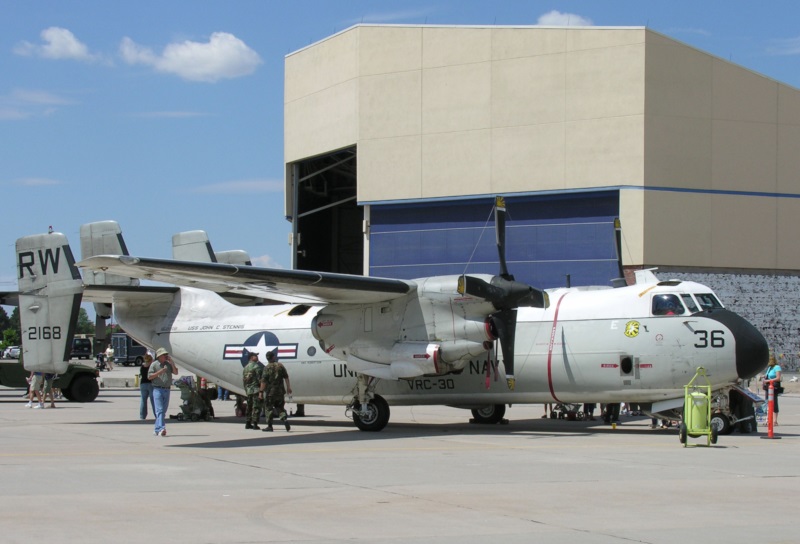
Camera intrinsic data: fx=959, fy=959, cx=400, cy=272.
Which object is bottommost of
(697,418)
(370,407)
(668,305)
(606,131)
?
(370,407)

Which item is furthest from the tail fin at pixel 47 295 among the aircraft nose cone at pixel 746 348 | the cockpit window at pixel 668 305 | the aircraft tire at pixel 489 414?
the aircraft nose cone at pixel 746 348

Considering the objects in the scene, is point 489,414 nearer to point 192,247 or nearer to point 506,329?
point 506,329

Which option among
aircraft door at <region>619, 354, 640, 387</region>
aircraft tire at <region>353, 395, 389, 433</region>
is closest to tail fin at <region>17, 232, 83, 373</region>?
aircraft tire at <region>353, 395, 389, 433</region>

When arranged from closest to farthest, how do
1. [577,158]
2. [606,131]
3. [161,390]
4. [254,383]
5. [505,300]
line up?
1. [161,390]
2. [505,300]
3. [254,383]
4. [606,131]
5. [577,158]

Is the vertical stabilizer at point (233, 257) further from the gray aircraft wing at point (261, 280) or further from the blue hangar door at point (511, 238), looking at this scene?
A: the blue hangar door at point (511, 238)

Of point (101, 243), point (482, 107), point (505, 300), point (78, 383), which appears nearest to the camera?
point (505, 300)

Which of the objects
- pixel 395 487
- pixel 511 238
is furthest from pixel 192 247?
pixel 511 238

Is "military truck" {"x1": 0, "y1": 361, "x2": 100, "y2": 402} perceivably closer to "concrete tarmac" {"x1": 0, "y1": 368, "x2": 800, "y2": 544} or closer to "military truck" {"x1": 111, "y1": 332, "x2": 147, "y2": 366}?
"concrete tarmac" {"x1": 0, "y1": 368, "x2": 800, "y2": 544}

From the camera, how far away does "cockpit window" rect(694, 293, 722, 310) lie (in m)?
18.9

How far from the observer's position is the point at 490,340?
19.3 m

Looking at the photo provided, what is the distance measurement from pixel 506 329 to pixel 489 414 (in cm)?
415

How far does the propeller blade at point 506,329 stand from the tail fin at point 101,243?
34.8 feet

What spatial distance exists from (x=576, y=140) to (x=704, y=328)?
29.8 m

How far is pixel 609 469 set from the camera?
13.6 meters
